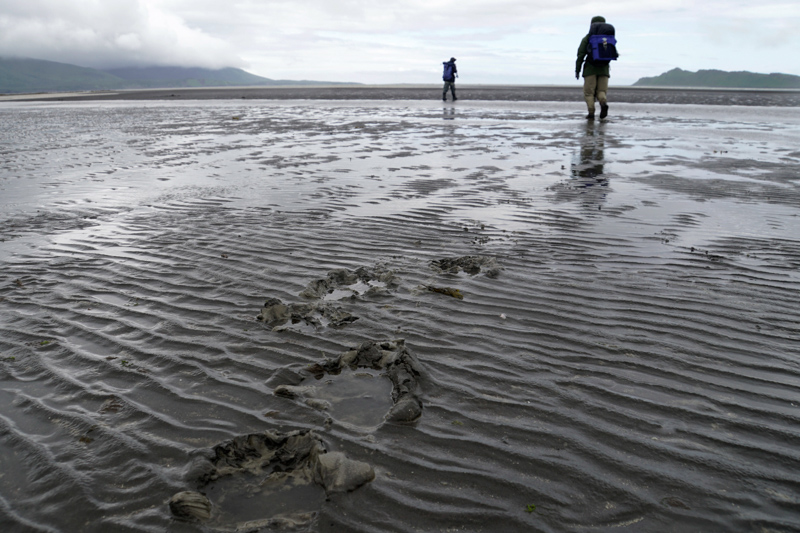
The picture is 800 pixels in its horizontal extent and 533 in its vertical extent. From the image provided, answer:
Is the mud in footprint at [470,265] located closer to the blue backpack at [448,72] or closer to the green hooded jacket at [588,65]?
the green hooded jacket at [588,65]

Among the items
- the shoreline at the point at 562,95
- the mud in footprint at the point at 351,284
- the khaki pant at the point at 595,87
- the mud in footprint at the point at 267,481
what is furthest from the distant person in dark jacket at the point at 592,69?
the mud in footprint at the point at 267,481

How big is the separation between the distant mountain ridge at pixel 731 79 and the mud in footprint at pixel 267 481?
9078 centimetres

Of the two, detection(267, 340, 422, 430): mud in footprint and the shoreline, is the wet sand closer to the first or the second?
detection(267, 340, 422, 430): mud in footprint

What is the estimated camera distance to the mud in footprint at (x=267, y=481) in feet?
7.58

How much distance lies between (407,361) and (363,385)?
328 mm

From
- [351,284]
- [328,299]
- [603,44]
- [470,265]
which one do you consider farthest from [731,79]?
[328,299]

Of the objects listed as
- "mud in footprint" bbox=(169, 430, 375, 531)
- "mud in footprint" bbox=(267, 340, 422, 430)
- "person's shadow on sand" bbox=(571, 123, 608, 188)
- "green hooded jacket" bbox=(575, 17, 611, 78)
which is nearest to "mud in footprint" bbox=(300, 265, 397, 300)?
"mud in footprint" bbox=(267, 340, 422, 430)

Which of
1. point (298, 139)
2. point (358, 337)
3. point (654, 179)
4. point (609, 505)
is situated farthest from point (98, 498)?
point (298, 139)

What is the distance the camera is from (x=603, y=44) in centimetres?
1686

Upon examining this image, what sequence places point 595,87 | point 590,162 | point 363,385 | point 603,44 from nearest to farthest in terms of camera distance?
point 363,385 → point 590,162 → point 603,44 → point 595,87

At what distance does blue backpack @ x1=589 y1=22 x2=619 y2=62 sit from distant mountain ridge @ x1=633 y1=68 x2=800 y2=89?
73.2m

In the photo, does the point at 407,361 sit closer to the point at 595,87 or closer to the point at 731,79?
the point at 595,87

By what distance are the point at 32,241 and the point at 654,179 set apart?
9445 mm

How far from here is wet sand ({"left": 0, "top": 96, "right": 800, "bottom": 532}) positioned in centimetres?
240
